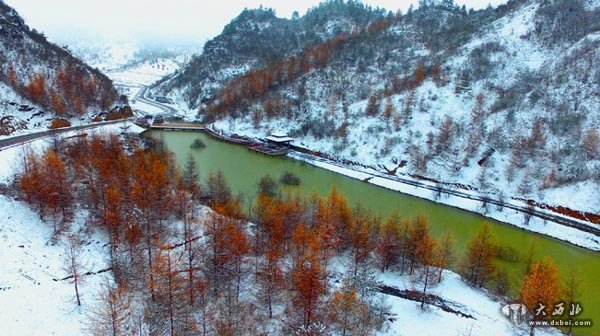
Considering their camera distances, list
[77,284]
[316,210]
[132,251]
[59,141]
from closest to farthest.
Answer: [77,284], [132,251], [316,210], [59,141]

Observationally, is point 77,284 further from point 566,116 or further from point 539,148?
point 566,116

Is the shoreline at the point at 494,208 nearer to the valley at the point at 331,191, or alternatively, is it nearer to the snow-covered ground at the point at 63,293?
the valley at the point at 331,191

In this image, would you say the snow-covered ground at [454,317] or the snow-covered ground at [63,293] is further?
the snow-covered ground at [454,317]

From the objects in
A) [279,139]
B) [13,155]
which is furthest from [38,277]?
[279,139]

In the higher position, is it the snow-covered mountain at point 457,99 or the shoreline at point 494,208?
the snow-covered mountain at point 457,99

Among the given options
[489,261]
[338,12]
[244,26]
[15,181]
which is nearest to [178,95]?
[244,26]

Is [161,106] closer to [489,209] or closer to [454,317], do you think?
[489,209]

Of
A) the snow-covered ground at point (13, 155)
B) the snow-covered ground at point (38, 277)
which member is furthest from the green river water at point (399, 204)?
the snow-covered ground at point (13, 155)
